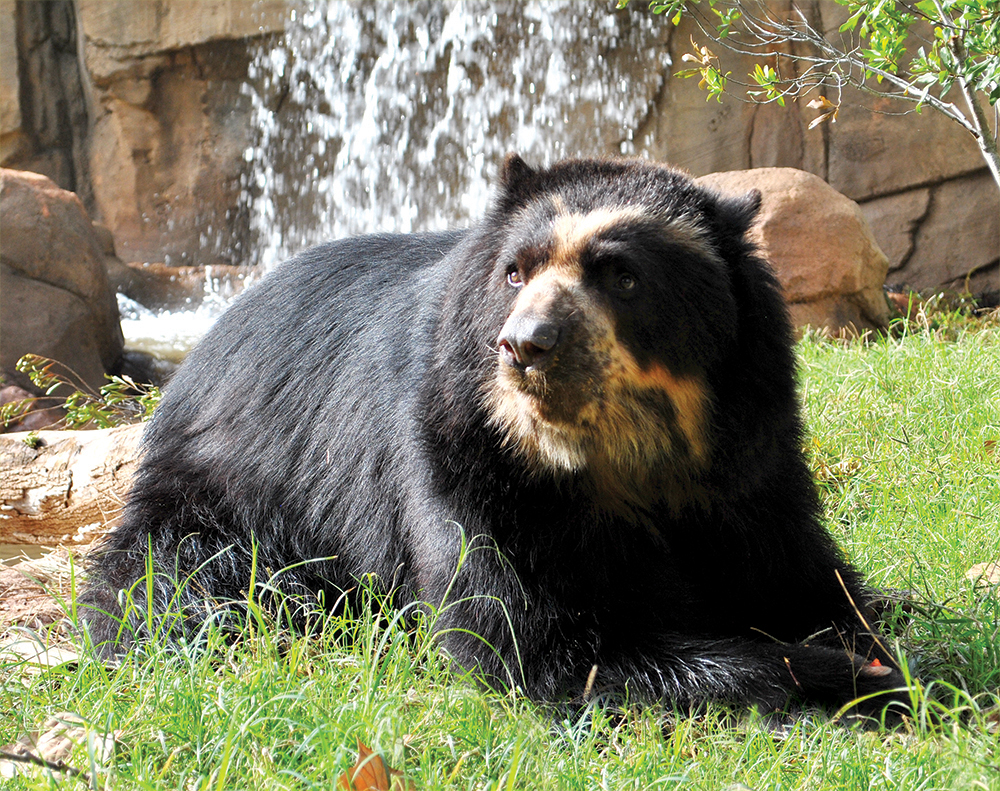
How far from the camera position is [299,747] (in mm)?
1699

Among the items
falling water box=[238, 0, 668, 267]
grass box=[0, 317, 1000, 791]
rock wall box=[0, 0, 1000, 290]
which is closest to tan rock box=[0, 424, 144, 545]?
grass box=[0, 317, 1000, 791]

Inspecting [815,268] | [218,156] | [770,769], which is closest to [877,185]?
[815,268]

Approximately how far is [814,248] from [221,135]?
805cm

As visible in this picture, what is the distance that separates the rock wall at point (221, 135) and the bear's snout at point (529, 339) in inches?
325

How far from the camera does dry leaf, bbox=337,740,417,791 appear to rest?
157cm

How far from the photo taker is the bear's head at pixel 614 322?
2.14 metres

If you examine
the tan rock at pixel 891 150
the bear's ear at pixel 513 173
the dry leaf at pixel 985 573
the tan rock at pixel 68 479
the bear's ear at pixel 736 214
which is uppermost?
the tan rock at pixel 891 150

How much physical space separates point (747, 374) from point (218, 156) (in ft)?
36.0

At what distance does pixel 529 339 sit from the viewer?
6.79 ft

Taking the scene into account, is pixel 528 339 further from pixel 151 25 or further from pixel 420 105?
pixel 151 25

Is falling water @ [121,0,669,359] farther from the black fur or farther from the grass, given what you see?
the grass

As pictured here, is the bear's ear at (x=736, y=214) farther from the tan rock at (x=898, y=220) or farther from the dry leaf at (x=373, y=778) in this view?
the tan rock at (x=898, y=220)

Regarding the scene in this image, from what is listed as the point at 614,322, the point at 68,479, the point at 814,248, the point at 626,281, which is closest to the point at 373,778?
the point at 614,322

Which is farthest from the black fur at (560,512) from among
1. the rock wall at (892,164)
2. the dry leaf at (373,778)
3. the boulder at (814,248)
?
the rock wall at (892,164)
